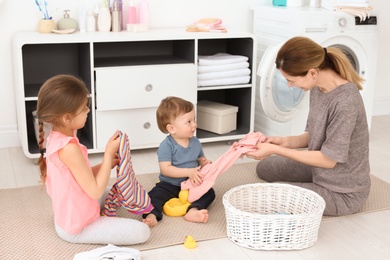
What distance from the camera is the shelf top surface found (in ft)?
9.68

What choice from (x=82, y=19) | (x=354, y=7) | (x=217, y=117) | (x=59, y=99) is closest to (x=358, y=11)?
(x=354, y=7)

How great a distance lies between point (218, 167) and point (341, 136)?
504 millimetres

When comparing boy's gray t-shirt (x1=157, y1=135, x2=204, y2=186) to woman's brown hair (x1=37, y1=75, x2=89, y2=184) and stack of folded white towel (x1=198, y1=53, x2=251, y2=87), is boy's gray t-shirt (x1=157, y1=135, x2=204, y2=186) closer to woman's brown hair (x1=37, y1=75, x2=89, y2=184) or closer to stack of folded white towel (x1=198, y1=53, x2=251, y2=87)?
woman's brown hair (x1=37, y1=75, x2=89, y2=184)

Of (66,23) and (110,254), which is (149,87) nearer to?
(66,23)

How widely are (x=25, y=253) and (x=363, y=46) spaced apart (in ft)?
7.43

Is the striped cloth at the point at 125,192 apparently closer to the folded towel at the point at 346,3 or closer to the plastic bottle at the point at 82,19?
the plastic bottle at the point at 82,19

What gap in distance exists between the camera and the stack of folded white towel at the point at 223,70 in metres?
3.29

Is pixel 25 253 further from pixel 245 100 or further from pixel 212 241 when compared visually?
pixel 245 100

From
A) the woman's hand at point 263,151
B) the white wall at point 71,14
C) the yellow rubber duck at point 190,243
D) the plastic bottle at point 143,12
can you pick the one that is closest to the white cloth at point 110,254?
the yellow rubber duck at point 190,243

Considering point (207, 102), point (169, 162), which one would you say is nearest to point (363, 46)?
point (207, 102)

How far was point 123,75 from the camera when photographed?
3.05 metres

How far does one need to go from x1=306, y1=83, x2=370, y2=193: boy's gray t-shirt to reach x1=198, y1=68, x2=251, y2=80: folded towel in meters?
0.88

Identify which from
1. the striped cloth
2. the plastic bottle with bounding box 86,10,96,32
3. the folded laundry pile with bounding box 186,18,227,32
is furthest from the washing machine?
the striped cloth

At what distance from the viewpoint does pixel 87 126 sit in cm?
328
